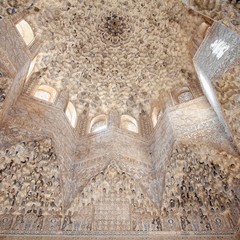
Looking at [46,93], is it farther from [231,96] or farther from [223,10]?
[223,10]

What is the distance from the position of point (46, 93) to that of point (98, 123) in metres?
1.86

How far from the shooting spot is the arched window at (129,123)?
8703 millimetres

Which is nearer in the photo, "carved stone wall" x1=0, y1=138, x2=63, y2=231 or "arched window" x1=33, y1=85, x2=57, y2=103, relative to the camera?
"carved stone wall" x1=0, y1=138, x2=63, y2=231

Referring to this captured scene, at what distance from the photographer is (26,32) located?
26.2 feet

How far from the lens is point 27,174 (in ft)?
19.9

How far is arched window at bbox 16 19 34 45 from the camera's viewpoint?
7.75m

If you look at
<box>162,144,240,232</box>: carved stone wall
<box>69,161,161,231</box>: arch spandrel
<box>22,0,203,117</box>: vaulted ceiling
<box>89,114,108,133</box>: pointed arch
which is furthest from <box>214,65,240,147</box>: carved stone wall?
<box>89,114,108,133</box>: pointed arch

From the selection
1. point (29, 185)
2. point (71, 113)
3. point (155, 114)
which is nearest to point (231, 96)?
point (155, 114)

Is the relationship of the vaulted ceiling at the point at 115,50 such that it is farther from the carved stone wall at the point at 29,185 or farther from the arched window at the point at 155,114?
the carved stone wall at the point at 29,185

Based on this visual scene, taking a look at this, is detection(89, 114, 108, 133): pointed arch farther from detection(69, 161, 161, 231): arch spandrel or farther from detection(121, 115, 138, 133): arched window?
detection(69, 161, 161, 231): arch spandrel

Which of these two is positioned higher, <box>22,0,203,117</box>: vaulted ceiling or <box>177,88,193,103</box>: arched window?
<box>22,0,203,117</box>: vaulted ceiling

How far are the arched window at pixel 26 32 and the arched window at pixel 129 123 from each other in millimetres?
3662

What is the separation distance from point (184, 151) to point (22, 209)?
3.81m

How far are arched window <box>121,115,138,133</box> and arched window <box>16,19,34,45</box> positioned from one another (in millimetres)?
3662
